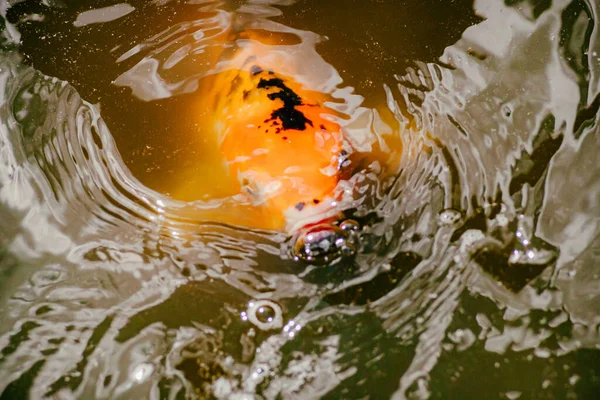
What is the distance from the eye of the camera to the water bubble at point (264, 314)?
149cm

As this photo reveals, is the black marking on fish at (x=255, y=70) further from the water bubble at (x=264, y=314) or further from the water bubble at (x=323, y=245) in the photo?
the water bubble at (x=264, y=314)

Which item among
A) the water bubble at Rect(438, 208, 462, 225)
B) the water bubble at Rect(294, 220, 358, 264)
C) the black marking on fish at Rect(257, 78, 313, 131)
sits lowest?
the water bubble at Rect(294, 220, 358, 264)

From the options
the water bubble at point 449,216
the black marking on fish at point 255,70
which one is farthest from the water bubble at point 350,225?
the black marking on fish at point 255,70

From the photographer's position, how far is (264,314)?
152cm

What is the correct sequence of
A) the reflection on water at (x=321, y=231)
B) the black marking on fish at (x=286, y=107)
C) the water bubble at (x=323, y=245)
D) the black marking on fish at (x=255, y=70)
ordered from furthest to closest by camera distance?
1. the black marking on fish at (x=255, y=70)
2. the black marking on fish at (x=286, y=107)
3. the water bubble at (x=323, y=245)
4. the reflection on water at (x=321, y=231)

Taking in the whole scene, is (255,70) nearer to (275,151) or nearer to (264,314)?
(275,151)

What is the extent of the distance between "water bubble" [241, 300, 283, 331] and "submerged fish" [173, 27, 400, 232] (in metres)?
0.26

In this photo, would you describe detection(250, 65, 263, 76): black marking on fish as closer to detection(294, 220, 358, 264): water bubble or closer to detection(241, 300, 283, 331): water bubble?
detection(294, 220, 358, 264): water bubble

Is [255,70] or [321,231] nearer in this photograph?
[321,231]

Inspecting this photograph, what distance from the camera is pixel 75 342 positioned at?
1497 mm

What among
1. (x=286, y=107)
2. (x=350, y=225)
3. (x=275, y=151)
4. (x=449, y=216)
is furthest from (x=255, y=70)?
(x=449, y=216)

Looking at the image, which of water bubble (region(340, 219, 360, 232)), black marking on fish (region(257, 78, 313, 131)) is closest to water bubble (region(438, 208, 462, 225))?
water bubble (region(340, 219, 360, 232))

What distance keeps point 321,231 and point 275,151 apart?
1.09ft

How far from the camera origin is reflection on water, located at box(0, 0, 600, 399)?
1417 millimetres
